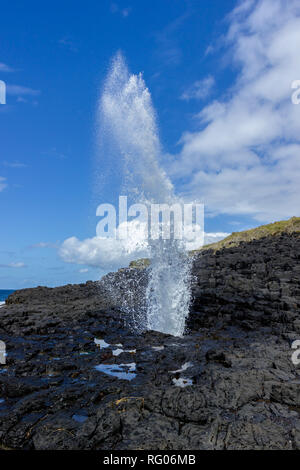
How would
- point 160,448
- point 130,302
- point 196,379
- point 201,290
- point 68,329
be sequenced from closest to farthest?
point 160,448, point 196,379, point 68,329, point 201,290, point 130,302

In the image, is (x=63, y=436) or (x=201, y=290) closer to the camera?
(x=63, y=436)

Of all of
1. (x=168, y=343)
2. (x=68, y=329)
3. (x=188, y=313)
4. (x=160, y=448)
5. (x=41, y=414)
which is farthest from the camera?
(x=188, y=313)

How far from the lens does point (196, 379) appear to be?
9117 millimetres

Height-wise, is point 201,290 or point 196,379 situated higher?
point 201,290

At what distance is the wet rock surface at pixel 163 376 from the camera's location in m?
5.94

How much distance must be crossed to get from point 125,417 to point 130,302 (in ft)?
60.2

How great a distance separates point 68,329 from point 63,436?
11.9m

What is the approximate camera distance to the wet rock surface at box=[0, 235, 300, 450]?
594 cm

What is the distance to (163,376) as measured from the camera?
9633 millimetres

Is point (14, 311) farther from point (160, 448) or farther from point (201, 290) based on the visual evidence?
point (160, 448)

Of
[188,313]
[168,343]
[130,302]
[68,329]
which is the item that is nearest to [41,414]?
[168,343]

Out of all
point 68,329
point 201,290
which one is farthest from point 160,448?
point 201,290
